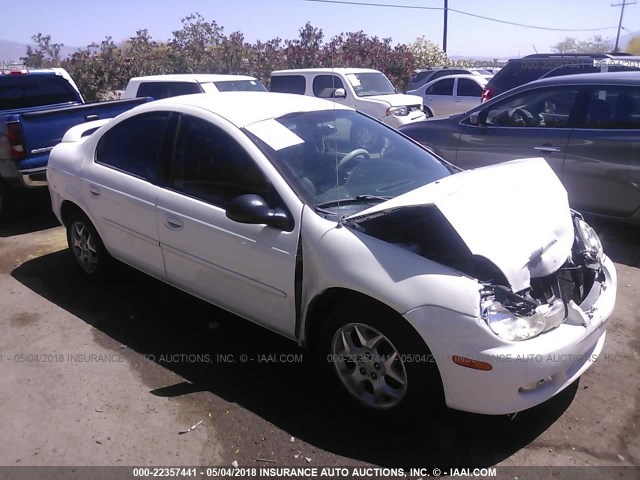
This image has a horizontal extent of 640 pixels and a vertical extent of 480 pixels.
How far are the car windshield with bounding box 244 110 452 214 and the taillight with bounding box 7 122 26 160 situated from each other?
3864mm

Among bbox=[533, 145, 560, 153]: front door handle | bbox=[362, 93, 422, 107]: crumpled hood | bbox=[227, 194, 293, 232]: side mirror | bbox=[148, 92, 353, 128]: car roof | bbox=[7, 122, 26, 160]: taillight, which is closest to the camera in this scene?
bbox=[227, 194, 293, 232]: side mirror

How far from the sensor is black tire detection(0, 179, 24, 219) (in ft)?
21.6

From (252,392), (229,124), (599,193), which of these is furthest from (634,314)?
(229,124)

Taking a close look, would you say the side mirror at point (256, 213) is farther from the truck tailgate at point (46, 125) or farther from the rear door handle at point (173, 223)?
the truck tailgate at point (46, 125)

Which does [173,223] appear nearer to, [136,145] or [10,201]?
[136,145]

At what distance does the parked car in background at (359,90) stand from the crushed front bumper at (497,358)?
8973 millimetres

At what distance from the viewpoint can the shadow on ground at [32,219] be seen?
6.46 m

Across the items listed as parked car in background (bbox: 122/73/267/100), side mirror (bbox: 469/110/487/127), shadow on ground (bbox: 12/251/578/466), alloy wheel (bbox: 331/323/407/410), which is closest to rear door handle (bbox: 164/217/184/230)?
shadow on ground (bbox: 12/251/578/466)

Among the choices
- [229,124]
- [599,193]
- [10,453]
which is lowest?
[10,453]

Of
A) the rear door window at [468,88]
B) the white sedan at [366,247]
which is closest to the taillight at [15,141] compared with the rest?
the white sedan at [366,247]

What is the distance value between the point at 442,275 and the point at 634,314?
2.43 meters

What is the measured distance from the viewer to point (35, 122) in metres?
6.12

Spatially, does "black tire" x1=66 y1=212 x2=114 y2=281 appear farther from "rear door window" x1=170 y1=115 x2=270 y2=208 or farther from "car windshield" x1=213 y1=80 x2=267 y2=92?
"car windshield" x1=213 y1=80 x2=267 y2=92

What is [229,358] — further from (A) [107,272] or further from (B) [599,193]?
(B) [599,193]
